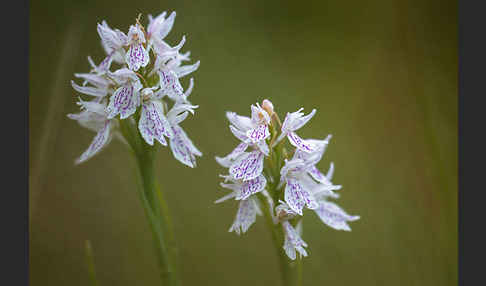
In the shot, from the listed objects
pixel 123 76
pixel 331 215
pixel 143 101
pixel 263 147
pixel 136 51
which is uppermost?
pixel 136 51

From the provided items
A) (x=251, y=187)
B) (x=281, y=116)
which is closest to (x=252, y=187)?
(x=251, y=187)

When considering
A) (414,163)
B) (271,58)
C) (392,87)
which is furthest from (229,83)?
(414,163)

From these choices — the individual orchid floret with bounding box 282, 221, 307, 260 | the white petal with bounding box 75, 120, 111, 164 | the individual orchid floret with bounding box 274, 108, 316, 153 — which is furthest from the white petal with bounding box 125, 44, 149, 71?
the individual orchid floret with bounding box 282, 221, 307, 260

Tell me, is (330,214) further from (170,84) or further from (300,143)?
(170,84)

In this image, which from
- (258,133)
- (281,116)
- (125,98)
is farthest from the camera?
(281,116)

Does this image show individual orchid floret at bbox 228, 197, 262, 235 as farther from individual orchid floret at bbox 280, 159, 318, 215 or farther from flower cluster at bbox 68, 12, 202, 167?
flower cluster at bbox 68, 12, 202, 167

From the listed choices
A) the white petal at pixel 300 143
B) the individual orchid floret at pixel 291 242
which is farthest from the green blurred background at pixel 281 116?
the individual orchid floret at pixel 291 242
